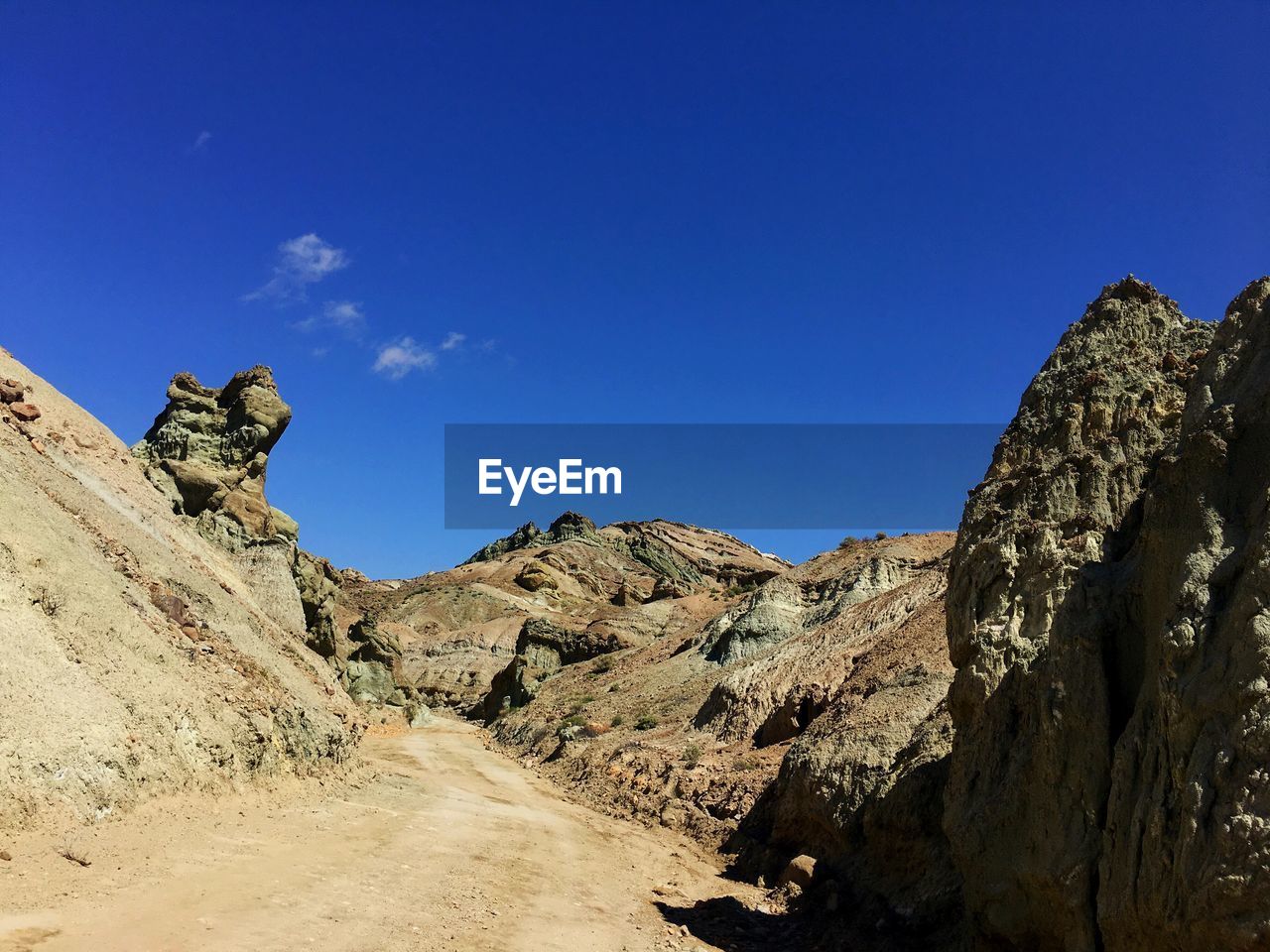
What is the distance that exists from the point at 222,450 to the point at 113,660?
779 inches

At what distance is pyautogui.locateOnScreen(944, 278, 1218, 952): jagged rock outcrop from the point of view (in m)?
7.09

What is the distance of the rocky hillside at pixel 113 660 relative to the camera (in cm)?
1043

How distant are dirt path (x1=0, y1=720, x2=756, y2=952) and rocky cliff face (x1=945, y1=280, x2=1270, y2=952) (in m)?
4.78

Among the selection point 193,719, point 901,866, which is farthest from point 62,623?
point 901,866

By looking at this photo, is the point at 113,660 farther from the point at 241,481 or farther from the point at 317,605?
the point at 317,605

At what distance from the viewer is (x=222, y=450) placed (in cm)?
3083

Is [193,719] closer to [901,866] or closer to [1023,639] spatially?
[901,866]

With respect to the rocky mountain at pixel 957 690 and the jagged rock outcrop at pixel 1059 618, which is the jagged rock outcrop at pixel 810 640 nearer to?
the rocky mountain at pixel 957 690

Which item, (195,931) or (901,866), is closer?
(195,931)

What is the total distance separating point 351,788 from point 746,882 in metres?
7.71

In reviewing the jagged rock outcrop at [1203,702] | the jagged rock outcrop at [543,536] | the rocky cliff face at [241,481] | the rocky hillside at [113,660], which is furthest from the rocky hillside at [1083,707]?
the jagged rock outcrop at [543,536]

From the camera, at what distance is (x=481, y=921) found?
9.92m

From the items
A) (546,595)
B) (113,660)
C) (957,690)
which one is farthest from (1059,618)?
(546,595)

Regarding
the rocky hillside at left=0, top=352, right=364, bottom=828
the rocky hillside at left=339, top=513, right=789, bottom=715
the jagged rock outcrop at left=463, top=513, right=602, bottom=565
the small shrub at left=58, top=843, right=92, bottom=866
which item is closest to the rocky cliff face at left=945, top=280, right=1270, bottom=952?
the small shrub at left=58, top=843, right=92, bottom=866
